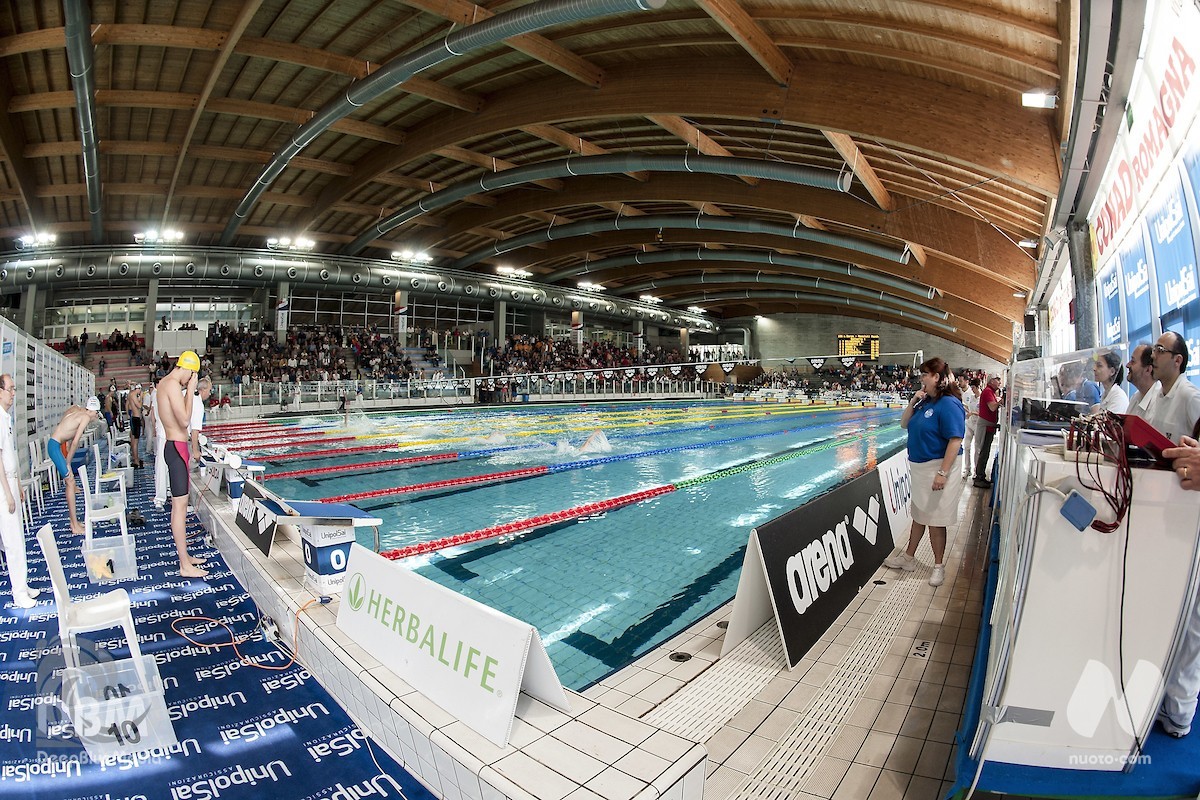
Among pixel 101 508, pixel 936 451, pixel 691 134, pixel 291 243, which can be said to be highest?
pixel 291 243

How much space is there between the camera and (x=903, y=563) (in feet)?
13.8

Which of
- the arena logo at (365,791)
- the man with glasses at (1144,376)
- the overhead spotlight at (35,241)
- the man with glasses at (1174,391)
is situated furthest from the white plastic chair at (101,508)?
the overhead spotlight at (35,241)

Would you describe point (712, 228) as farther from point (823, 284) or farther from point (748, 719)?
point (748, 719)

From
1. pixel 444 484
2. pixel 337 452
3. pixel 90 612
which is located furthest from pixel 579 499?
pixel 337 452

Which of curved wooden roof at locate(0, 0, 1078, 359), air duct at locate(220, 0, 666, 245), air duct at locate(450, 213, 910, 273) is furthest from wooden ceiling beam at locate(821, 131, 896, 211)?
air duct at locate(220, 0, 666, 245)

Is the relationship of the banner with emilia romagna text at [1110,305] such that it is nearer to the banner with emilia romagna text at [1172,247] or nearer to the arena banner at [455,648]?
the banner with emilia romagna text at [1172,247]

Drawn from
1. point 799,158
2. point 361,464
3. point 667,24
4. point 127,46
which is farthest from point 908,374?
point 127,46

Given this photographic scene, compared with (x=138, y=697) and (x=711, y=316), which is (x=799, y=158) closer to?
(x=138, y=697)

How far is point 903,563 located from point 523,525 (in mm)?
3212

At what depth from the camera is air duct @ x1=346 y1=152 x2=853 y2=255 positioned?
44.4ft

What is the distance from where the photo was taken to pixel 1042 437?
2863 millimetres

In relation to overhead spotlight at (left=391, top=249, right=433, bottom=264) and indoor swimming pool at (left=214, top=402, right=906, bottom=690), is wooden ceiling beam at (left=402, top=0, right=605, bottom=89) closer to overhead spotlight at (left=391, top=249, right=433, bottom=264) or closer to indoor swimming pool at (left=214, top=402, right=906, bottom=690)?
indoor swimming pool at (left=214, top=402, right=906, bottom=690)

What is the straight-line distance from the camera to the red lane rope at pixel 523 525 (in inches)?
192

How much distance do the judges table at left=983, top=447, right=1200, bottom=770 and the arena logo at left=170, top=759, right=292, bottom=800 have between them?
2.33 meters
